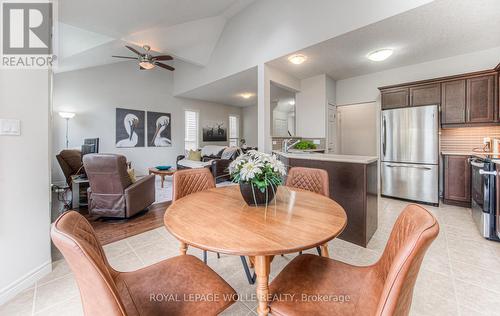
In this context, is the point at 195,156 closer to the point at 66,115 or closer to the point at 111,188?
the point at 66,115

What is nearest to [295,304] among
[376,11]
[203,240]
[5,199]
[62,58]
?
[203,240]

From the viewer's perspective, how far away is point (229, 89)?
6.12m

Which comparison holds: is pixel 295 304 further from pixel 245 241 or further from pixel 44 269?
pixel 44 269

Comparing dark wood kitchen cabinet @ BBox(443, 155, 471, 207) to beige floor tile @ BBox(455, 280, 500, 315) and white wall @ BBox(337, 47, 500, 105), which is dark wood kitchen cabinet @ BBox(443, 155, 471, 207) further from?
beige floor tile @ BBox(455, 280, 500, 315)

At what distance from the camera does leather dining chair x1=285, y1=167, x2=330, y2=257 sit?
5.82 feet

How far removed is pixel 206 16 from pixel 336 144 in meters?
4.15

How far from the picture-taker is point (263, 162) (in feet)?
4.15

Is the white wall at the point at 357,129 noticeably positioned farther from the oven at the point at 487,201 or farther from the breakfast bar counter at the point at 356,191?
the breakfast bar counter at the point at 356,191

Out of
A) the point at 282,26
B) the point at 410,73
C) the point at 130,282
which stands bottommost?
the point at 130,282

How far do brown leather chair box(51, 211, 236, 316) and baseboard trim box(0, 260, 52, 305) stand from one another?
119 centimetres

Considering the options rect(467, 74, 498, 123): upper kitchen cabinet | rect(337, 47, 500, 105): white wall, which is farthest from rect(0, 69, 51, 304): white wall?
rect(467, 74, 498, 123): upper kitchen cabinet

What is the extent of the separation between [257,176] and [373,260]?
1615mm

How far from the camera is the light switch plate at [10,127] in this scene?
1.47 meters

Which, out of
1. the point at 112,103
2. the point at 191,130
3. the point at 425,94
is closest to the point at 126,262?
the point at 425,94
